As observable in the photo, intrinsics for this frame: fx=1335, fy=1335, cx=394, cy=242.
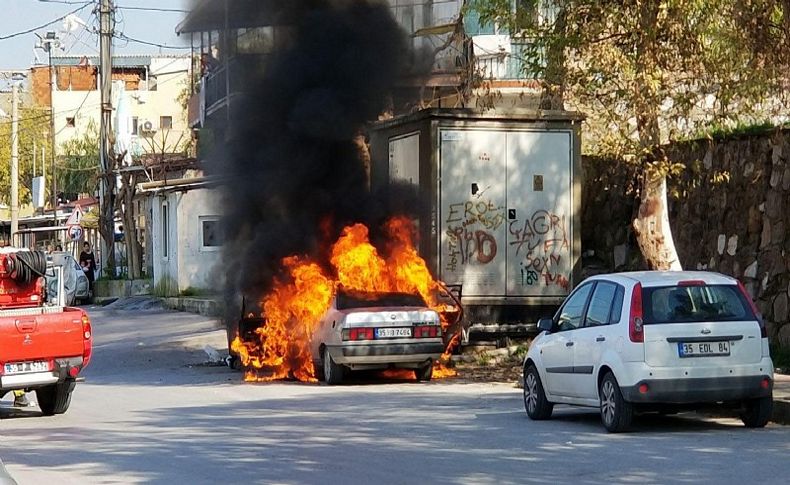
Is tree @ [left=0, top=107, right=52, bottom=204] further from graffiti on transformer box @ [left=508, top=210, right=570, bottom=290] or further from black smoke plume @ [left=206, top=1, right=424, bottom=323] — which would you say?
graffiti on transformer box @ [left=508, top=210, right=570, bottom=290]

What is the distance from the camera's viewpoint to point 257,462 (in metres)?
11.1

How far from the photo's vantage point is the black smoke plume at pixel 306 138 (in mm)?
21531

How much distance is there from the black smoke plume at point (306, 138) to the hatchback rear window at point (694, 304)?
939 centimetres

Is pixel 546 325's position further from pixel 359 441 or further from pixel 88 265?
pixel 88 265

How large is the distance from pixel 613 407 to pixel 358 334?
639 cm

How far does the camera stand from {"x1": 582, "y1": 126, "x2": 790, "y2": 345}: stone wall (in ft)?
61.4

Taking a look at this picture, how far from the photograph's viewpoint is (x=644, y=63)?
55.6 ft

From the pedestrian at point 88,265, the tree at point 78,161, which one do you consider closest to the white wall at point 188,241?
the pedestrian at point 88,265

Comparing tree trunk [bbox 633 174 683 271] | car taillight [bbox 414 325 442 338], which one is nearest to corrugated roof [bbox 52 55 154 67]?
car taillight [bbox 414 325 442 338]

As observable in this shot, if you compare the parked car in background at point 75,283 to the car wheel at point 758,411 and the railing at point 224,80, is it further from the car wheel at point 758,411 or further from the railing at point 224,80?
the car wheel at point 758,411

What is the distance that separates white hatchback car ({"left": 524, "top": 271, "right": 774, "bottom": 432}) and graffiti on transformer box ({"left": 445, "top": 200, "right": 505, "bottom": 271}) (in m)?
8.25

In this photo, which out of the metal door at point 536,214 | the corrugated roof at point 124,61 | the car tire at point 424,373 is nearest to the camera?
the car tire at point 424,373

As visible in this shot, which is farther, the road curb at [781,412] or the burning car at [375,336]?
the burning car at [375,336]

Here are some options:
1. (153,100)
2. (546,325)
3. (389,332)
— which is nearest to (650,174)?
(389,332)
